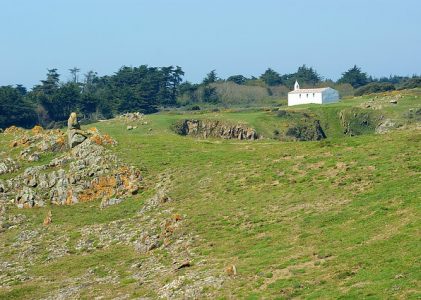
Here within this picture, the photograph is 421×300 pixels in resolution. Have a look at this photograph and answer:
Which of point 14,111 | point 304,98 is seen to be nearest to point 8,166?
point 14,111

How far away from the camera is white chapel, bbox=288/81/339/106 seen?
147625mm

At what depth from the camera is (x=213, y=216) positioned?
50906mm

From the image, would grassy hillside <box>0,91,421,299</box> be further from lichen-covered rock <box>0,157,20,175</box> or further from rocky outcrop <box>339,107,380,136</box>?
rocky outcrop <box>339,107,380,136</box>

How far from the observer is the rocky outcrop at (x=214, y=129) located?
109 metres

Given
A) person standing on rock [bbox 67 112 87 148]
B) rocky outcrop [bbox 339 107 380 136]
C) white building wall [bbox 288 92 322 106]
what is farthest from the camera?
white building wall [bbox 288 92 322 106]

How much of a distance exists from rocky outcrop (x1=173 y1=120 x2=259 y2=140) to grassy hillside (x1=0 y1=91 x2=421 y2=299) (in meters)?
36.0

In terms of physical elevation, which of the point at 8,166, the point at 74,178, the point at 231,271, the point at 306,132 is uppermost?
the point at 306,132

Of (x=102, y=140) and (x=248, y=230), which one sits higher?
(x=102, y=140)

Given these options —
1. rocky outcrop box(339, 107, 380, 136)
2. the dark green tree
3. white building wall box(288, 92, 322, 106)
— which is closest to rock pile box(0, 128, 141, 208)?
rocky outcrop box(339, 107, 380, 136)

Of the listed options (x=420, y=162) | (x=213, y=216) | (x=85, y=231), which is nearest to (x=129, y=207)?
(x=85, y=231)

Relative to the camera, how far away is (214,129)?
116 m

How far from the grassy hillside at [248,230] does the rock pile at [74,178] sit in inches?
61.9

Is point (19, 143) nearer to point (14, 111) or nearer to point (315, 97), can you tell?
point (14, 111)

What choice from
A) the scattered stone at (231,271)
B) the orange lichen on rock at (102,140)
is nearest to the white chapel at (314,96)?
the orange lichen on rock at (102,140)
